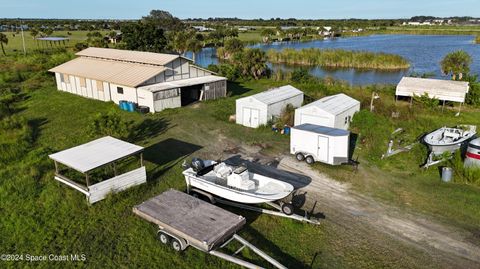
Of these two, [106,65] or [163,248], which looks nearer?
[163,248]

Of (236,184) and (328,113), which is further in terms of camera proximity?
(328,113)

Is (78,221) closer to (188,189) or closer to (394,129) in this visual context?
(188,189)

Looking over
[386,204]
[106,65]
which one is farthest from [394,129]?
[106,65]

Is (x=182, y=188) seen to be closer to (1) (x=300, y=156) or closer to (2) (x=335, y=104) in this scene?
(1) (x=300, y=156)

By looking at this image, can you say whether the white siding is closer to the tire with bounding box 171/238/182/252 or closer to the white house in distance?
the tire with bounding box 171/238/182/252

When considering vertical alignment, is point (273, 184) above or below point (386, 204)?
above

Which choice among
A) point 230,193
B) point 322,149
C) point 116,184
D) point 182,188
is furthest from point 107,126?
point 322,149

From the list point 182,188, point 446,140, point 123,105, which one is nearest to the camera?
point 182,188

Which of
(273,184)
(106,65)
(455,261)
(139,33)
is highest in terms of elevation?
(139,33)
